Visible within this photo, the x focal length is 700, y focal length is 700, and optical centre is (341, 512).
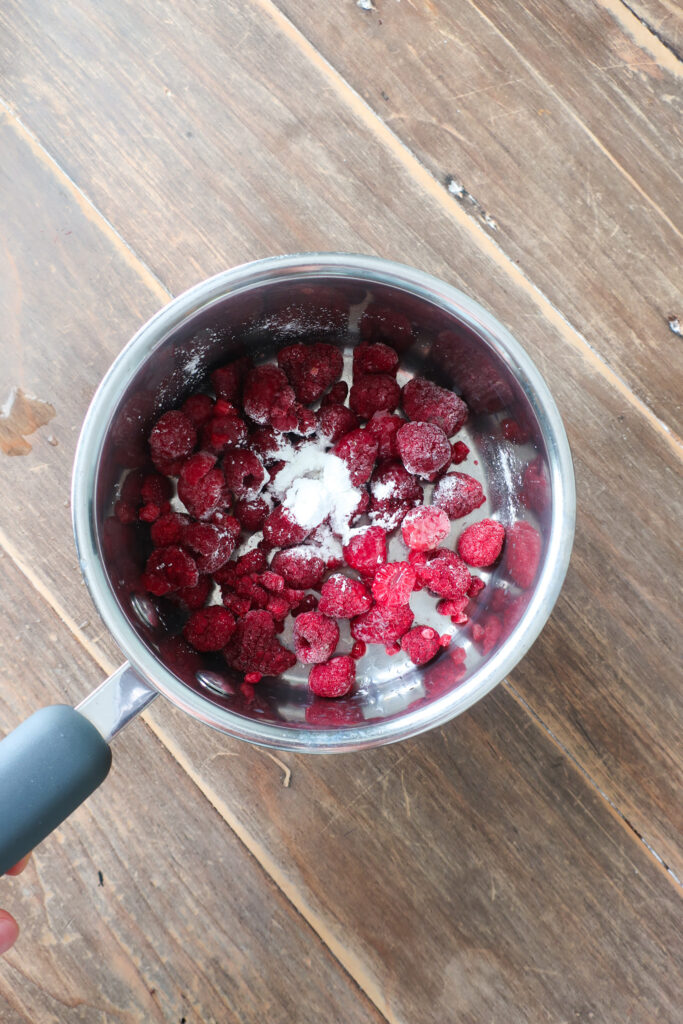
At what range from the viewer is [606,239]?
1.01 meters

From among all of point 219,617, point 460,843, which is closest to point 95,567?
point 219,617

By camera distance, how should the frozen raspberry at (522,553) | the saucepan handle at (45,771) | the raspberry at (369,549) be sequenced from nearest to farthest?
the saucepan handle at (45,771)
the frozen raspberry at (522,553)
the raspberry at (369,549)

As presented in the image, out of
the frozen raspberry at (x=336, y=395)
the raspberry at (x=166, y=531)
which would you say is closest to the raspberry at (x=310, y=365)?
the frozen raspberry at (x=336, y=395)

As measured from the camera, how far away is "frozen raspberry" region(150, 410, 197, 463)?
837 millimetres

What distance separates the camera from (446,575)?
2.88ft

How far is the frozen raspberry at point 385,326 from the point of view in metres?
0.83

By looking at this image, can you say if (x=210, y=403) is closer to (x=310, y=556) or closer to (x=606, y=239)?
(x=310, y=556)

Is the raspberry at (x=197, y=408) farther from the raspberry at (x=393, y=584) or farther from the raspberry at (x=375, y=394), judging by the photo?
the raspberry at (x=393, y=584)

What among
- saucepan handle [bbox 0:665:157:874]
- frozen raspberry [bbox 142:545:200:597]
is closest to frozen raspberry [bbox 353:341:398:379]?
frozen raspberry [bbox 142:545:200:597]

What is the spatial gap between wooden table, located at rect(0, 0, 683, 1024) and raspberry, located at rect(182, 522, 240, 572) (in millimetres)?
210

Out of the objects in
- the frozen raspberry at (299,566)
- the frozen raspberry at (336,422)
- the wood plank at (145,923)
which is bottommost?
the wood plank at (145,923)

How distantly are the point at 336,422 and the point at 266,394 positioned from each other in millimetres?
98

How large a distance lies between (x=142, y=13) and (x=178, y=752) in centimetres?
102

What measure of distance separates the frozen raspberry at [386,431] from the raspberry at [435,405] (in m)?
0.03
